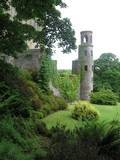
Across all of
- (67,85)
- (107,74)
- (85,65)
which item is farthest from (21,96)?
(107,74)

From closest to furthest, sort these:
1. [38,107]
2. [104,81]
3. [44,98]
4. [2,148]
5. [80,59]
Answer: [2,148], [38,107], [44,98], [80,59], [104,81]

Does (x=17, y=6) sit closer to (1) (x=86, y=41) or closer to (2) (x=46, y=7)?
(2) (x=46, y=7)

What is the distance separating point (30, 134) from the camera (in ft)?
32.5

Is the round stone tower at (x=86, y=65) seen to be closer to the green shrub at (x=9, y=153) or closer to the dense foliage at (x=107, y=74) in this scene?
the dense foliage at (x=107, y=74)

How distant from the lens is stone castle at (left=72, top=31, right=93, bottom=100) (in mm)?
45312

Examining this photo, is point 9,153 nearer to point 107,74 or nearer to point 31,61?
point 31,61

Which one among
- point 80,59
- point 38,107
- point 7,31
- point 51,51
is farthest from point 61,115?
point 80,59

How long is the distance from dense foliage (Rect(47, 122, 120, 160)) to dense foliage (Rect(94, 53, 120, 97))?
1655 inches

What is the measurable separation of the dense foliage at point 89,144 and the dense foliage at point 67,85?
2190 cm

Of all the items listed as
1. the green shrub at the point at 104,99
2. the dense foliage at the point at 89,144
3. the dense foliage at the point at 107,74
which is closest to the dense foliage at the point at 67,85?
the green shrub at the point at 104,99

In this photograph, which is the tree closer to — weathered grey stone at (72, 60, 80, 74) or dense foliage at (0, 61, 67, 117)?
dense foliage at (0, 61, 67, 117)

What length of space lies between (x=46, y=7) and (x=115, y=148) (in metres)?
4.73

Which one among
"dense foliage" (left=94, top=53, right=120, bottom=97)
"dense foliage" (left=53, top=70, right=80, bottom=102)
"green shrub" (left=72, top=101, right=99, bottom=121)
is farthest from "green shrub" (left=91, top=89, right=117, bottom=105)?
"green shrub" (left=72, top=101, right=99, bottom=121)

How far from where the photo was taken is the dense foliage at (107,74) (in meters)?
52.2
